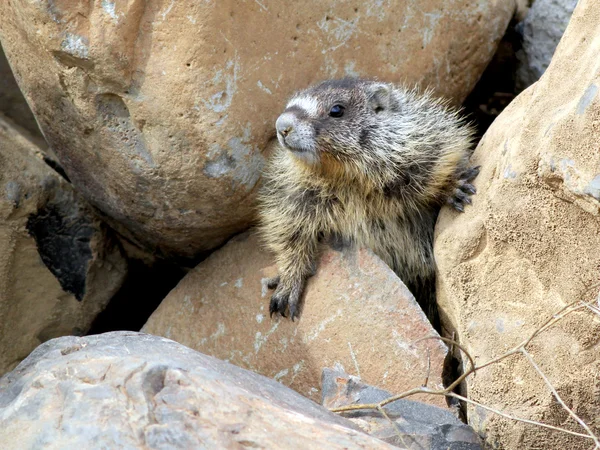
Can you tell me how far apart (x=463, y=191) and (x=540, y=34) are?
5.89 ft

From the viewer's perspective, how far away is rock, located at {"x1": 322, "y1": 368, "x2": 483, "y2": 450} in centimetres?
317

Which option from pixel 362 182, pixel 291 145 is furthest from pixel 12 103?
pixel 362 182

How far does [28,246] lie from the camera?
15.6 feet

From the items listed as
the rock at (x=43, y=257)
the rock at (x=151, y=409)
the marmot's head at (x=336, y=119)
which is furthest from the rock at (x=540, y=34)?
the rock at (x=151, y=409)

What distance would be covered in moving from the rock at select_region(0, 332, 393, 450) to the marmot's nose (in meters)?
1.61

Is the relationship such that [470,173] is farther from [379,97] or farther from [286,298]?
[286,298]

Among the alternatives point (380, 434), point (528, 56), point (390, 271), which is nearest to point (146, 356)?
point (380, 434)

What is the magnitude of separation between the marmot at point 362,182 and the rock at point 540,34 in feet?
3.46

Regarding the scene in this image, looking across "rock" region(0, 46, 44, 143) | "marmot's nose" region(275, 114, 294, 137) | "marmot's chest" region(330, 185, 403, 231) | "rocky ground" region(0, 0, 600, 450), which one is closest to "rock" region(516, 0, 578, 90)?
"rocky ground" region(0, 0, 600, 450)

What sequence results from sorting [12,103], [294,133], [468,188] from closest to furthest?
[468,188] < [294,133] < [12,103]

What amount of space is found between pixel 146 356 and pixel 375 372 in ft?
4.95

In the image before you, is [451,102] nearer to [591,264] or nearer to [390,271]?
[390,271]

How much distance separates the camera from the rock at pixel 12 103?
18.5 feet

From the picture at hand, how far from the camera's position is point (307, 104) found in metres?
4.30
